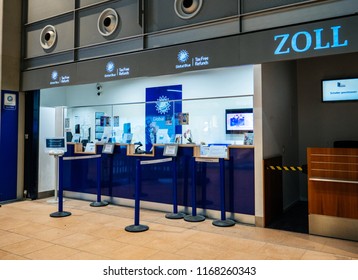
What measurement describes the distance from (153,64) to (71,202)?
3.21 m

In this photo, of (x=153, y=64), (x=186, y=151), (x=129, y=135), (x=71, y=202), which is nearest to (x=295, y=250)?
(x=186, y=151)

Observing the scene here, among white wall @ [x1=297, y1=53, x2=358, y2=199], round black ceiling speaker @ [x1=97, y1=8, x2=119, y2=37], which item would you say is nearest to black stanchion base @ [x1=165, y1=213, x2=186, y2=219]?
white wall @ [x1=297, y1=53, x2=358, y2=199]

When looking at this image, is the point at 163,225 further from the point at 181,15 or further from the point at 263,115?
the point at 181,15

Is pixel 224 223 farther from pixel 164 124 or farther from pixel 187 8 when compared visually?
pixel 164 124

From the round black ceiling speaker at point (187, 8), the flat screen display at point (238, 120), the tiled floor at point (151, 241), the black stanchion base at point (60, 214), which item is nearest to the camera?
the tiled floor at point (151, 241)

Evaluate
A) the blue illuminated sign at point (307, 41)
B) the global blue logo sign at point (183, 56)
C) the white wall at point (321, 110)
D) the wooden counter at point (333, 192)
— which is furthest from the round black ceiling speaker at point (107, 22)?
the wooden counter at point (333, 192)

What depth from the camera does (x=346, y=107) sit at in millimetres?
5727

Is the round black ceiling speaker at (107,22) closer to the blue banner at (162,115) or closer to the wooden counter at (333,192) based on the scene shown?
the blue banner at (162,115)

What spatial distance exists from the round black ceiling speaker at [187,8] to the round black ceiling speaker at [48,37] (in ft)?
Answer: 9.27

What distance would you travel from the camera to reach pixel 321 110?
235 inches

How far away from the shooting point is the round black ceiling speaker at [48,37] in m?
6.36

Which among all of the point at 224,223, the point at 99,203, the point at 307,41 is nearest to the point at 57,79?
the point at 99,203

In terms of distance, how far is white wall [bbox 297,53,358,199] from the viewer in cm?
570

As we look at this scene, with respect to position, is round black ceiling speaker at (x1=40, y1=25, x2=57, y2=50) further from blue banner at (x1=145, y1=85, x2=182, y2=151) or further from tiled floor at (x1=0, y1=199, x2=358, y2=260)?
tiled floor at (x1=0, y1=199, x2=358, y2=260)
